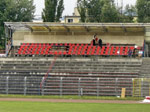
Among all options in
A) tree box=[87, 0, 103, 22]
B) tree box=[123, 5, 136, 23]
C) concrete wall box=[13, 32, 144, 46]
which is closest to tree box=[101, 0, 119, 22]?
tree box=[87, 0, 103, 22]

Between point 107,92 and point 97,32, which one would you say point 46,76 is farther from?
point 97,32

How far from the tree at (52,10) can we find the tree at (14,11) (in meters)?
5.69

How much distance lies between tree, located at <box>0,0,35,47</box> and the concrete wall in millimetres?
13536

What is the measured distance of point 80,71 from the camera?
36.2 m

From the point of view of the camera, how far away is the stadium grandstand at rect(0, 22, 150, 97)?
32.5 m

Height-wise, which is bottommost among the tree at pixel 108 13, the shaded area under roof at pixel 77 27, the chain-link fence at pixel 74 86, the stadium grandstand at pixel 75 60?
the chain-link fence at pixel 74 86

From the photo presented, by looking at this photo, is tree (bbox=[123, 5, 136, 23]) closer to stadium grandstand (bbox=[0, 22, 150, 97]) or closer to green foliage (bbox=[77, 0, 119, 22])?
green foliage (bbox=[77, 0, 119, 22])

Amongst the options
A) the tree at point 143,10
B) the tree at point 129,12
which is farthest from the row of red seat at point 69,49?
the tree at point 129,12

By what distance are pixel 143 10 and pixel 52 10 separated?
42.0 ft

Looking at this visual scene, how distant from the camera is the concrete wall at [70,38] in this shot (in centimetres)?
4281

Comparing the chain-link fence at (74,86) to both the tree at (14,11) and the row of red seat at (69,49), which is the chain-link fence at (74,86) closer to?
the row of red seat at (69,49)

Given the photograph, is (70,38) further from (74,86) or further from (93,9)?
(93,9)

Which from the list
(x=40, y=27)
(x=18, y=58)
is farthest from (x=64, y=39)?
(x=18, y=58)

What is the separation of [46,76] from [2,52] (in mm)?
15168
